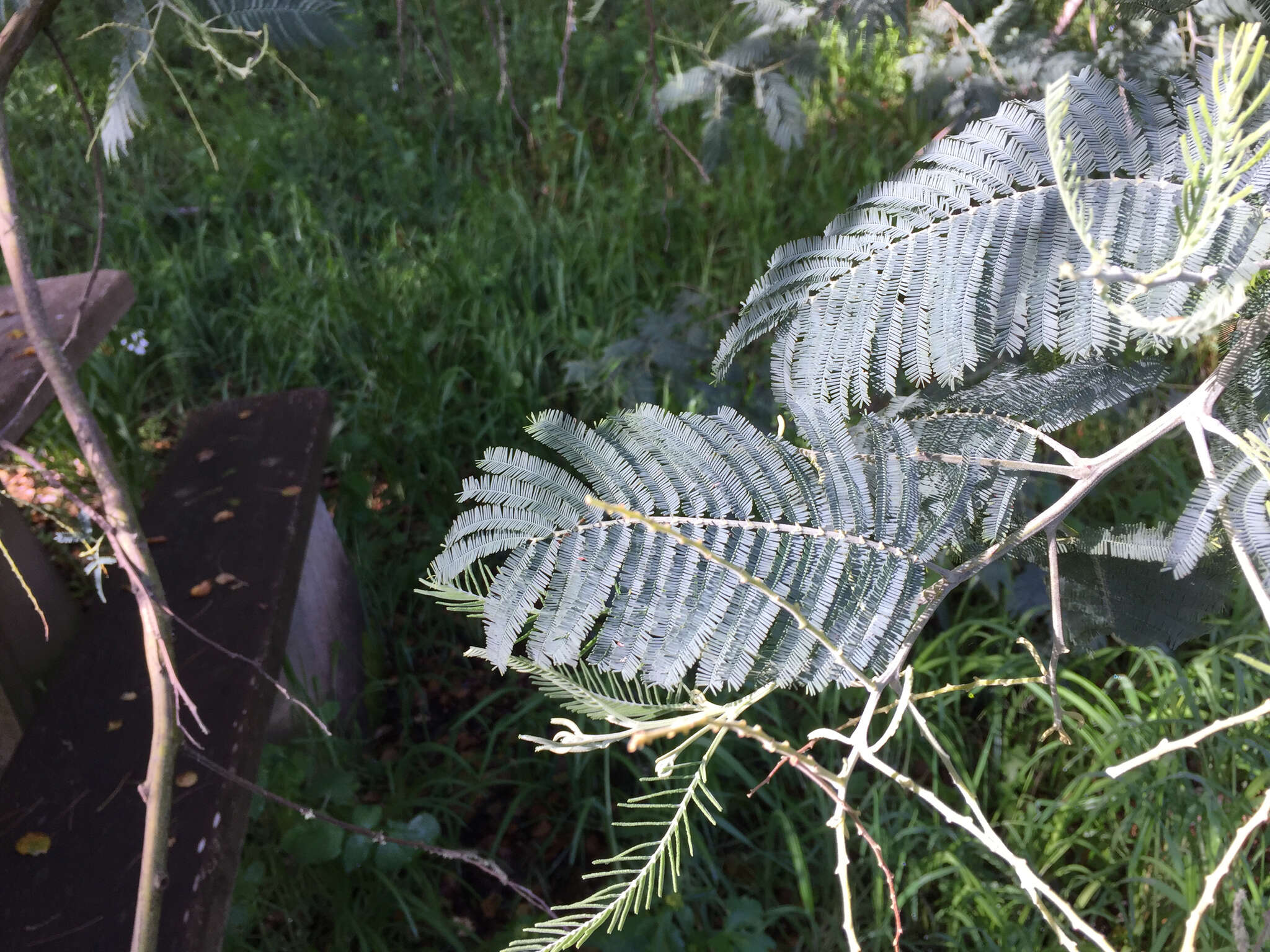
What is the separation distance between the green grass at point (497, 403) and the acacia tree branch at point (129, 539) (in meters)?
0.76

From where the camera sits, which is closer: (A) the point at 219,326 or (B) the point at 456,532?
(B) the point at 456,532

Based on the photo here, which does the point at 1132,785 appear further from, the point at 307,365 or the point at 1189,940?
the point at 307,365

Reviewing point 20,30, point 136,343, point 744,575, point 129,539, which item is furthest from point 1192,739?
point 136,343

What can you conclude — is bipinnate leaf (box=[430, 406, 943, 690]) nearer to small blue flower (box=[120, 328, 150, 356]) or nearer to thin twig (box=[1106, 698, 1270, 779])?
thin twig (box=[1106, 698, 1270, 779])

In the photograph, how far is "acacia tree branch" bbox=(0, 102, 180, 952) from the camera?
937 millimetres

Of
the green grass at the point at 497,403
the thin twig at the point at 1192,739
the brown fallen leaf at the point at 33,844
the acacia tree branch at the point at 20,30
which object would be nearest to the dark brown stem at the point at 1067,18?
the green grass at the point at 497,403

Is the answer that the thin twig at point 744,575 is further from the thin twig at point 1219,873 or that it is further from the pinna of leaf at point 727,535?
the thin twig at point 1219,873

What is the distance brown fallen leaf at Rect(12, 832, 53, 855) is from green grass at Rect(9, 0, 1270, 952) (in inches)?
20.2

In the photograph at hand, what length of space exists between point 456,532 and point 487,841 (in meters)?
1.66

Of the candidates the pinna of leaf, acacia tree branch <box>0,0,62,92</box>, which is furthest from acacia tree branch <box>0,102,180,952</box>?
the pinna of leaf

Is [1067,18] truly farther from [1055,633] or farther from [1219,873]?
[1219,873]

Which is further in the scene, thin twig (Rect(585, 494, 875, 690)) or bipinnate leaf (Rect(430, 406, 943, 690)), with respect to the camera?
bipinnate leaf (Rect(430, 406, 943, 690))

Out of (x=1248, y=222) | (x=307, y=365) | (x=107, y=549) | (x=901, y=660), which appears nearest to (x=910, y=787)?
(x=901, y=660)

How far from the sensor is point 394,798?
2.12 meters
